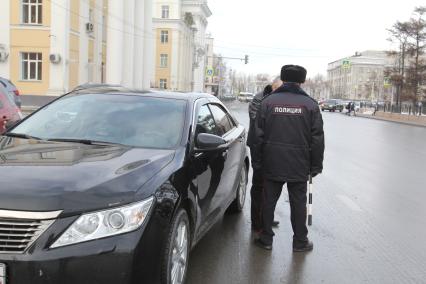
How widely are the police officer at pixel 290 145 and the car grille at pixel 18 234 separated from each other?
2838 mm

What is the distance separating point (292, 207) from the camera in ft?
18.0

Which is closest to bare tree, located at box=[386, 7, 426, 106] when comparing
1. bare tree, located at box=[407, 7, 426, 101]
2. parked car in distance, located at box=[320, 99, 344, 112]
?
bare tree, located at box=[407, 7, 426, 101]

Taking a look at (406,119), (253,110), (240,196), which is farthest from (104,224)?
(406,119)

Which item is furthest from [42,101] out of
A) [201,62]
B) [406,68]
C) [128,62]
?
[201,62]

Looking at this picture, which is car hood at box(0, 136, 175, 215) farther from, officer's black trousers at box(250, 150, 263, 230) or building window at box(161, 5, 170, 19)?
building window at box(161, 5, 170, 19)

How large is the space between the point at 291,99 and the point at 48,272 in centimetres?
312

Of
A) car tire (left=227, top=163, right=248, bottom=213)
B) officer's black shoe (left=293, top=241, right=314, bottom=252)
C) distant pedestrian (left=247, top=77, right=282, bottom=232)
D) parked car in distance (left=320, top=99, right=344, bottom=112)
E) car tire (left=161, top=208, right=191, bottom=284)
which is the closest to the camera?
car tire (left=161, top=208, right=191, bottom=284)

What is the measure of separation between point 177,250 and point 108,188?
0.81 m

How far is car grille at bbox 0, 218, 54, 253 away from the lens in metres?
2.98

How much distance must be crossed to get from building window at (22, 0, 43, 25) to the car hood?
36484 mm

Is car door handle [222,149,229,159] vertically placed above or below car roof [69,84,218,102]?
below

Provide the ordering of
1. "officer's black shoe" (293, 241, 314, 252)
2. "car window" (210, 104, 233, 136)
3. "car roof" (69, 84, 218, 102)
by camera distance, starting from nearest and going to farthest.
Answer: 1. "car roof" (69, 84, 218, 102)
2. "officer's black shoe" (293, 241, 314, 252)
3. "car window" (210, 104, 233, 136)

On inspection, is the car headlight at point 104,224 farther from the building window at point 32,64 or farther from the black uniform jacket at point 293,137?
the building window at point 32,64

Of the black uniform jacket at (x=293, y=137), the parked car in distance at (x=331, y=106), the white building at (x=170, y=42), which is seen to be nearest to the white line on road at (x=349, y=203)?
the black uniform jacket at (x=293, y=137)
